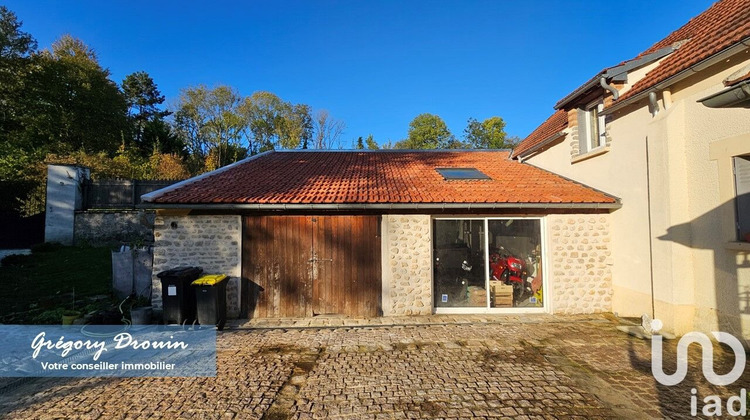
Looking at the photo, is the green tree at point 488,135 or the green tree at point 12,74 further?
the green tree at point 488,135

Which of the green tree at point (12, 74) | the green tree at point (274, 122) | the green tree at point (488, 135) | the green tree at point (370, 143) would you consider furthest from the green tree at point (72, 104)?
the green tree at point (488, 135)

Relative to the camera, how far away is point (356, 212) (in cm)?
714

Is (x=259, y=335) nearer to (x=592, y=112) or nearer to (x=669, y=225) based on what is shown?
(x=669, y=225)

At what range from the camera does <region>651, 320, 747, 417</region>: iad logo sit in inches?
145

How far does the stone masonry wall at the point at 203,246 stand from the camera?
6.84 m

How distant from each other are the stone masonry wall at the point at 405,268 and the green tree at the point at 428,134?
28251mm

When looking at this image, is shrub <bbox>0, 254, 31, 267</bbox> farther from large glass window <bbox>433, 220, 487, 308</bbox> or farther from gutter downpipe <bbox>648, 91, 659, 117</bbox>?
gutter downpipe <bbox>648, 91, 659, 117</bbox>

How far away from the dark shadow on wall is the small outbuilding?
1.79 m

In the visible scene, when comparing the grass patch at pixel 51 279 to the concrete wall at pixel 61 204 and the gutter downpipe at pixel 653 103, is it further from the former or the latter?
the gutter downpipe at pixel 653 103

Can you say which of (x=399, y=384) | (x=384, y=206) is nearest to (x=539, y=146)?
(x=384, y=206)

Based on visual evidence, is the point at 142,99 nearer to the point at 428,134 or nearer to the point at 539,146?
the point at 428,134

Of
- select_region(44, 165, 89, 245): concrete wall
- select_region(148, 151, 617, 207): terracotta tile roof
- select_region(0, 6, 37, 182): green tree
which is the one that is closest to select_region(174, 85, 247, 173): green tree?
select_region(0, 6, 37, 182): green tree

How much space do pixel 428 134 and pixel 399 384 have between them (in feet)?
107

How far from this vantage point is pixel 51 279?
923 centimetres
